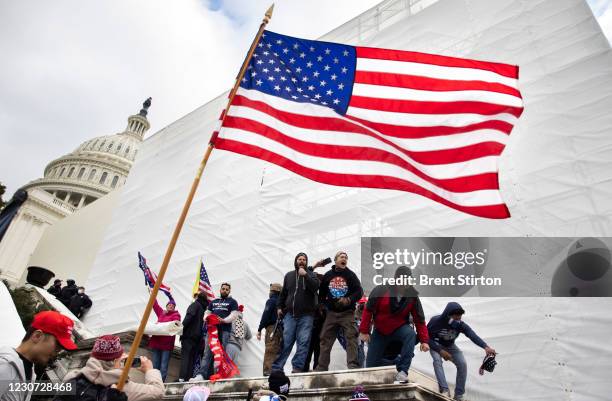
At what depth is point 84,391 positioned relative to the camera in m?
2.50

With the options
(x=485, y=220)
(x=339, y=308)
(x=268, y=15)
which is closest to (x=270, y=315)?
(x=339, y=308)

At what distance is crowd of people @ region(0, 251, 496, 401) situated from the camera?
9.00 feet

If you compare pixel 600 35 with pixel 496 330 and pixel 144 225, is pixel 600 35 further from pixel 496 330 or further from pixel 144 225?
pixel 144 225

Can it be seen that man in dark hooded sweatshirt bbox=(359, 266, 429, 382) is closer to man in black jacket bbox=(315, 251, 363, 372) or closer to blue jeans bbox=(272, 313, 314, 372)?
man in black jacket bbox=(315, 251, 363, 372)

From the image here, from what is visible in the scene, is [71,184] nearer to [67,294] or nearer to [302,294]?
[67,294]

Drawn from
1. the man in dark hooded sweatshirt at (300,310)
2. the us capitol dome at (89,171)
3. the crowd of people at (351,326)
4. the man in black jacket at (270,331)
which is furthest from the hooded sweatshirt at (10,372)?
the us capitol dome at (89,171)

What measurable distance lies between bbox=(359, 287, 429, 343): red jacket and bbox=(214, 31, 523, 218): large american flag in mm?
1047

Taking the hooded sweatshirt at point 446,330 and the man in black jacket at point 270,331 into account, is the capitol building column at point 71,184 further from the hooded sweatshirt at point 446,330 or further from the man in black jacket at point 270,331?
the hooded sweatshirt at point 446,330

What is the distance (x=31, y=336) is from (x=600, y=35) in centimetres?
757

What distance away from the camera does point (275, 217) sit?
8.66 m

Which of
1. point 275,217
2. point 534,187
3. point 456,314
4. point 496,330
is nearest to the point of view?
point 456,314

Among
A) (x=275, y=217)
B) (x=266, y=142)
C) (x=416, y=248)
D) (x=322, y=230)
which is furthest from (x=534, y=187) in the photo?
(x=275, y=217)

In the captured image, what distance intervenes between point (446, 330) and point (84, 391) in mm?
3504

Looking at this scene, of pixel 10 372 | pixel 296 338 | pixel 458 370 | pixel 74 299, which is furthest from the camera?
pixel 74 299
